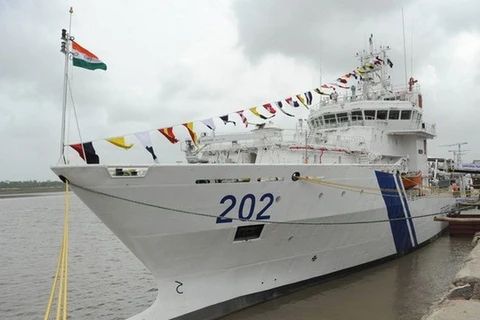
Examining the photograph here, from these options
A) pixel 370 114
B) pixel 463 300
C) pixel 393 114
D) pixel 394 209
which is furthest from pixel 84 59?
pixel 393 114

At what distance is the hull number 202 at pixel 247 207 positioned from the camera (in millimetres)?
7258

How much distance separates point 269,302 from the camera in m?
8.09

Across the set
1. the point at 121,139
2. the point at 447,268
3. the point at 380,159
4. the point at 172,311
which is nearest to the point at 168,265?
the point at 172,311

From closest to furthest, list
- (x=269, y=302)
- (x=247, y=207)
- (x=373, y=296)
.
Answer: (x=247, y=207) → (x=269, y=302) → (x=373, y=296)

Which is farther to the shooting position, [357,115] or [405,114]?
[405,114]

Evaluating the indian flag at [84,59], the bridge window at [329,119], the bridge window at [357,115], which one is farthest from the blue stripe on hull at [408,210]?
the indian flag at [84,59]

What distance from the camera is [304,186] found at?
321 inches

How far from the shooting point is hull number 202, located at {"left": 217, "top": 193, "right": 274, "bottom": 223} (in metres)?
7.26

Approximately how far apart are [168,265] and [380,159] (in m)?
8.12

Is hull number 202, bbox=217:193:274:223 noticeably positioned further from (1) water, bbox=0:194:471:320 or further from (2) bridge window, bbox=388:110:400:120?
(2) bridge window, bbox=388:110:400:120

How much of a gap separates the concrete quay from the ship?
273 cm

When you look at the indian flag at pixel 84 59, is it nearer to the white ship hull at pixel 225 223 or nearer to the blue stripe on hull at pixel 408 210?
the white ship hull at pixel 225 223

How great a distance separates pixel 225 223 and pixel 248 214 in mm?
511

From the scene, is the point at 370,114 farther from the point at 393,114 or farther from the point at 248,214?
the point at 248,214
